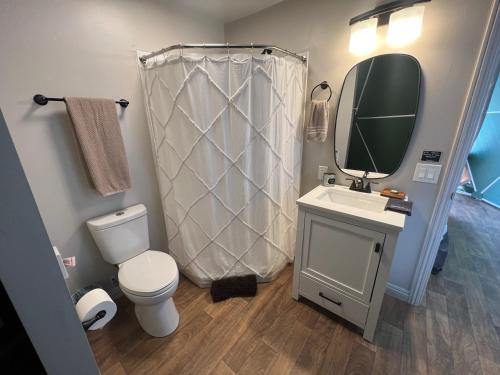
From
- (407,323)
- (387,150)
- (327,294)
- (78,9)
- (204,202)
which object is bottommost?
(407,323)

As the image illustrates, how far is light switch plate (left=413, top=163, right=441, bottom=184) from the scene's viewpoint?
132cm

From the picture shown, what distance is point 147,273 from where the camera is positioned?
1.36m

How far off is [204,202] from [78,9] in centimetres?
A: 141

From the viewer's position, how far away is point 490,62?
3.55ft

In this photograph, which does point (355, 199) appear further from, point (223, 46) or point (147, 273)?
point (147, 273)

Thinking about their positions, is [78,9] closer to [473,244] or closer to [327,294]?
[327,294]

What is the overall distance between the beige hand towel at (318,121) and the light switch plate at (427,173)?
2.17 feet

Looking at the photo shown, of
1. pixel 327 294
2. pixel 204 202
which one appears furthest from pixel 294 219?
pixel 204 202

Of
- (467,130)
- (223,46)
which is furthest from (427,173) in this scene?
(223,46)

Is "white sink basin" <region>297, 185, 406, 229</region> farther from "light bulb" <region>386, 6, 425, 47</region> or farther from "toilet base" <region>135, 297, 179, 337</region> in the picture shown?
"toilet base" <region>135, 297, 179, 337</region>

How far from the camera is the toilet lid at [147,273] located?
1.25 metres

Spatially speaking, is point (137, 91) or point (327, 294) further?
point (137, 91)

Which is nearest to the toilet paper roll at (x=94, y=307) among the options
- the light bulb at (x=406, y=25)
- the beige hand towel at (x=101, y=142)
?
the beige hand towel at (x=101, y=142)

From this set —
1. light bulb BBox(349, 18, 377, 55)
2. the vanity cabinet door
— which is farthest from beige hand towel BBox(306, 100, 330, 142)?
the vanity cabinet door
